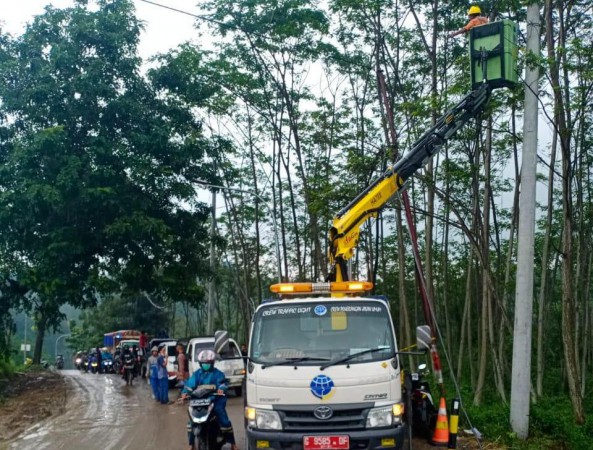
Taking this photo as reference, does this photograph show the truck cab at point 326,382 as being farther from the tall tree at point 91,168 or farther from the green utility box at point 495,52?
the tall tree at point 91,168

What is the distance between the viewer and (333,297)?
8969 millimetres

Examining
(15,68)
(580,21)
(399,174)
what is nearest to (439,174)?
(580,21)

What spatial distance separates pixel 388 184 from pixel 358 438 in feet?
17.6

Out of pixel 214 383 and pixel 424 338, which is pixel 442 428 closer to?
pixel 424 338

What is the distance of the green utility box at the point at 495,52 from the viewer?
10727mm

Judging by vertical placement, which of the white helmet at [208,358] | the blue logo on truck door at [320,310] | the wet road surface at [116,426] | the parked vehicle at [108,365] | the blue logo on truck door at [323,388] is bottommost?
the parked vehicle at [108,365]

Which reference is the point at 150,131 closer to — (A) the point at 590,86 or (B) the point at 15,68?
(B) the point at 15,68

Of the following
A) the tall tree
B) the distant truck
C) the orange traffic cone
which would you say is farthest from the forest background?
the distant truck

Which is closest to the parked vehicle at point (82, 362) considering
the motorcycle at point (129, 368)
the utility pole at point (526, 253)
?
the motorcycle at point (129, 368)

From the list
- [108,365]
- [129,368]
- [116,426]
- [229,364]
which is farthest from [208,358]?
[108,365]

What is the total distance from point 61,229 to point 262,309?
587 inches

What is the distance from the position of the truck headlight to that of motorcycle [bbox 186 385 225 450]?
1140mm

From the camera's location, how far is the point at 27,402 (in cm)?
1936

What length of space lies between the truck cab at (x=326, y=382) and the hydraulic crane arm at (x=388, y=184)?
298 cm
